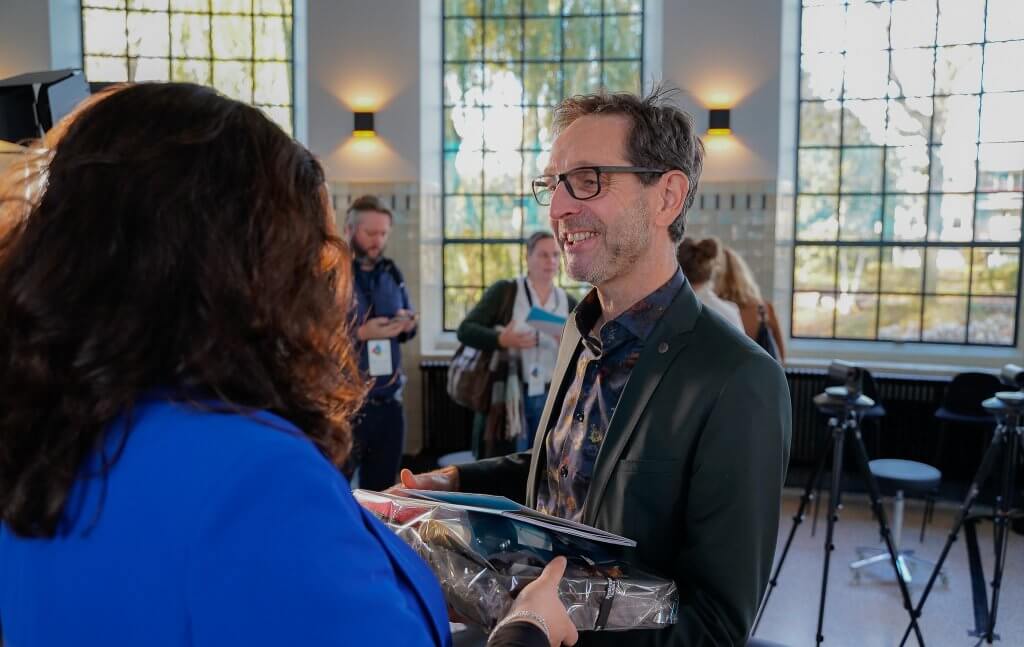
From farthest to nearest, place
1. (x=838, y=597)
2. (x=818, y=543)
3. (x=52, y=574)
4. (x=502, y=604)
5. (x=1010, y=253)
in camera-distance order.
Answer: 1. (x=1010, y=253)
2. (x=818, y=543)
3. (x=838, y=597)
4. (x=502, y=604)
5. (x=52, y=574)

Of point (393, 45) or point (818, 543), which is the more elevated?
point (393, 45)

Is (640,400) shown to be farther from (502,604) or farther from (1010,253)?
→ (1010,253)

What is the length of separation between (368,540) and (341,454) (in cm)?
14

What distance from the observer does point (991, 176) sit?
6484 millimetres

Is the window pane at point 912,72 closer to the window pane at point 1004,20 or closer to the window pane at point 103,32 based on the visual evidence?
the window pane at point 1004,20

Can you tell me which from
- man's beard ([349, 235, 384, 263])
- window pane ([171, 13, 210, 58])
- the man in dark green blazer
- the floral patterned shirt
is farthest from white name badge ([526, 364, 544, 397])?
window pane ([171, 13, 210, 58])

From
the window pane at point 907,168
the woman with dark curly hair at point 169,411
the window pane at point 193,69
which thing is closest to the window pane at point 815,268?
the window pane at point 907,168

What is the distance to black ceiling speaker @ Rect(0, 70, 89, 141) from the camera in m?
2.84

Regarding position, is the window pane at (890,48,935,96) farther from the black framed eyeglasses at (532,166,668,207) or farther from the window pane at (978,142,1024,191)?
the black framed eyeglasses at (532,166,668,207)

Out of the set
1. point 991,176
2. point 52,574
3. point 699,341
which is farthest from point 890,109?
point 52,574

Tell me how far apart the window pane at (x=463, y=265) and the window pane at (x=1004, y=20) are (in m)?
4.38

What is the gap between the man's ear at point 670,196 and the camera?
165cm

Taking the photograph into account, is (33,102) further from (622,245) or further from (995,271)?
(995,271)

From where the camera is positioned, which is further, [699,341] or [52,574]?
[699,341]
